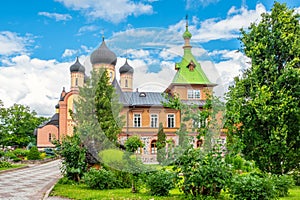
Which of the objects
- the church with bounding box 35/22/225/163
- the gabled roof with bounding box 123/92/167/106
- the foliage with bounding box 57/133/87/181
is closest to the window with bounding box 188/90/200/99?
the church with bounding box 35/22/225/163

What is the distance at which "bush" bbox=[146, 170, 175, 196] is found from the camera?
887cm

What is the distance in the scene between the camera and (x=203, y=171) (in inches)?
316

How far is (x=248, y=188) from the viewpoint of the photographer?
7492 millimetres

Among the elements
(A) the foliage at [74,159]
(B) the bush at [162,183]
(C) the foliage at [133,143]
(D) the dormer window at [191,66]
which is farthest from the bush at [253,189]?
(A) the foliage at [74,159]

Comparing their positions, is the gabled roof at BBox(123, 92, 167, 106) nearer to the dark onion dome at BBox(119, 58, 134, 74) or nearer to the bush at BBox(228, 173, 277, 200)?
the dark onion dome at BBox(119, 58, 134, 74)

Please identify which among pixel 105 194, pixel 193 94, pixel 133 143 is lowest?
pixel 105 194

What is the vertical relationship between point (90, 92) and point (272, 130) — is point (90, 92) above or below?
above

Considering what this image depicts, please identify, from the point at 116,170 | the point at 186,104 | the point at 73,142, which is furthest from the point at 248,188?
the point at 73,142

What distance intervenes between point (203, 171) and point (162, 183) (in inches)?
51.0

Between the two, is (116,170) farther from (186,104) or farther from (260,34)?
(260,34)

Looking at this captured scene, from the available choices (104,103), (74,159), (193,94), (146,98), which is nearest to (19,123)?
(104,103)

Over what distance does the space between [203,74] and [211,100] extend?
639 mm

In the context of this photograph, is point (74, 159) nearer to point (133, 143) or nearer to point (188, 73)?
point (133, 143)

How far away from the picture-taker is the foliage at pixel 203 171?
316 inches
